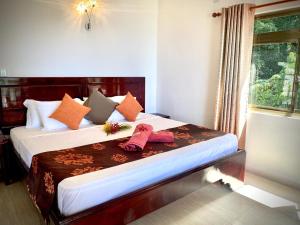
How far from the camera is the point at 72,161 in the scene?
78.5 inches

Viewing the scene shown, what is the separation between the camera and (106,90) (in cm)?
396

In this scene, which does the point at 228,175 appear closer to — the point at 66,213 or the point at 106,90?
the point at 66,213

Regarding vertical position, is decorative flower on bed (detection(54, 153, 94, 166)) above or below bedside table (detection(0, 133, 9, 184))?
above

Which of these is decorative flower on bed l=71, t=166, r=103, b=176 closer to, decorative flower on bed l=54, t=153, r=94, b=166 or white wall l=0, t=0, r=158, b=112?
decorative flower on bed l=54, t=153, r=94, b=166

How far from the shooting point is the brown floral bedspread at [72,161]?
5.92 ft

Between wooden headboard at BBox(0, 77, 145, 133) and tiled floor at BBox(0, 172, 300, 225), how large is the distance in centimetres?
91

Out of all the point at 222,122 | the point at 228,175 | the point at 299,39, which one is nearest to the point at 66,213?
the point at 228,175

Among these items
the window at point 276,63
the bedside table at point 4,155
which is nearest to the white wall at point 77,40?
the bedside table at point 4,155

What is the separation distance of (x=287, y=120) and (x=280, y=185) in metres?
0.81

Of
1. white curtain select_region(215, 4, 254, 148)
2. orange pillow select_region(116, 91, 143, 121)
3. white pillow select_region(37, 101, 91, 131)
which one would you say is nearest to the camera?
white pillow select_region(37, 101, 91, 131)

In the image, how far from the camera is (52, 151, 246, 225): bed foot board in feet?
5.45

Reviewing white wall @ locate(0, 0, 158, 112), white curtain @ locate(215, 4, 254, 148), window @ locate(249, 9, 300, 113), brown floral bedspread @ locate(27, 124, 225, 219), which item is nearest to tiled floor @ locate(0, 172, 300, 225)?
brown floral bedspread @ locate(27, 124, 225, 219)

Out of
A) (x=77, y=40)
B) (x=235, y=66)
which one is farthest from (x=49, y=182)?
(x=235, y=66)

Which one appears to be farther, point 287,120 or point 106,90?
point 106,90
